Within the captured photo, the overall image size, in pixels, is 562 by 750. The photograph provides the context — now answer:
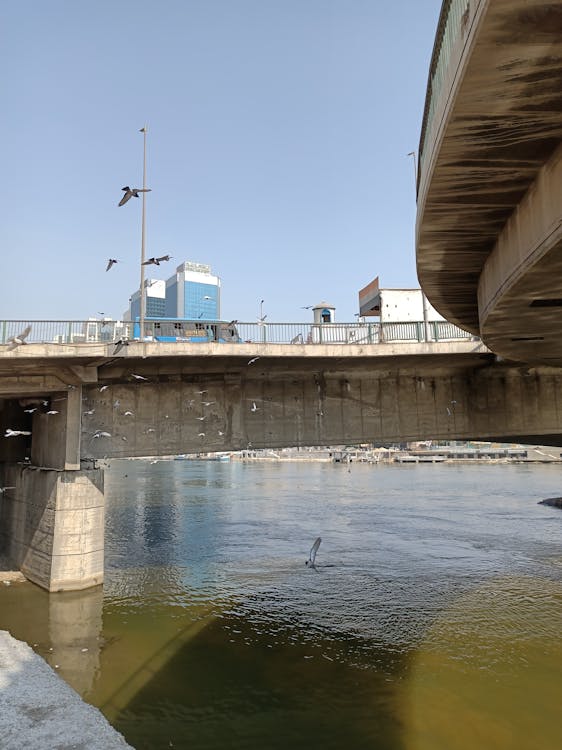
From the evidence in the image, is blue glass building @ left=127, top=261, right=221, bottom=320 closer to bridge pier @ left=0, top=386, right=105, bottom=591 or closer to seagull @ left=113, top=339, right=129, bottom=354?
bridge pier @ left=0, top=386, right=105, bottom=591

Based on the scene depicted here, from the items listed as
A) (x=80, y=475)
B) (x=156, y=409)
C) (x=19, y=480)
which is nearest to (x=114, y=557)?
(x=19, y=480)

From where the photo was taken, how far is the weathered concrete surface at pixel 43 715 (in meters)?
10.5

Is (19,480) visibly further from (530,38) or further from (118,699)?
(530,38)

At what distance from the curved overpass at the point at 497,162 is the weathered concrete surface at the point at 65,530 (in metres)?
16.9

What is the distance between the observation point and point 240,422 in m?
23.9

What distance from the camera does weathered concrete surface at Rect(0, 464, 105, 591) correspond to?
21.5 meters

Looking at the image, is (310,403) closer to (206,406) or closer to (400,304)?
(206,406)

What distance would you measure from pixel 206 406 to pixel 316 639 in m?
11.0

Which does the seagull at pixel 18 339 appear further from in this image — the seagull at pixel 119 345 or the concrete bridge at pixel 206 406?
the seagull at pixel 119 345

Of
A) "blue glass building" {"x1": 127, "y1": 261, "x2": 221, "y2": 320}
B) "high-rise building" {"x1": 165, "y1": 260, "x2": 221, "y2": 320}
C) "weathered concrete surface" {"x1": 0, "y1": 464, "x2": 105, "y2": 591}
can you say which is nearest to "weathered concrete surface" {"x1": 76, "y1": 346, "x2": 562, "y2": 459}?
"weathered concrete surface" {"x1": 0, "y1": 464, "x2": 105, "y2": 591}

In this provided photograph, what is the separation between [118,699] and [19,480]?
15119 millimetres

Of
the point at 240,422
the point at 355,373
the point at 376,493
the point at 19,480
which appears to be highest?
the point at 355,373

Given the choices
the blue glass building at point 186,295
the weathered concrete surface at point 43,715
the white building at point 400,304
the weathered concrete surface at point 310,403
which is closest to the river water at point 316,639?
the weathered concrete surface at point 43,715

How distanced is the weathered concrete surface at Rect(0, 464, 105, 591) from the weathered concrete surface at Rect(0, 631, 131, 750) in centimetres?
642
